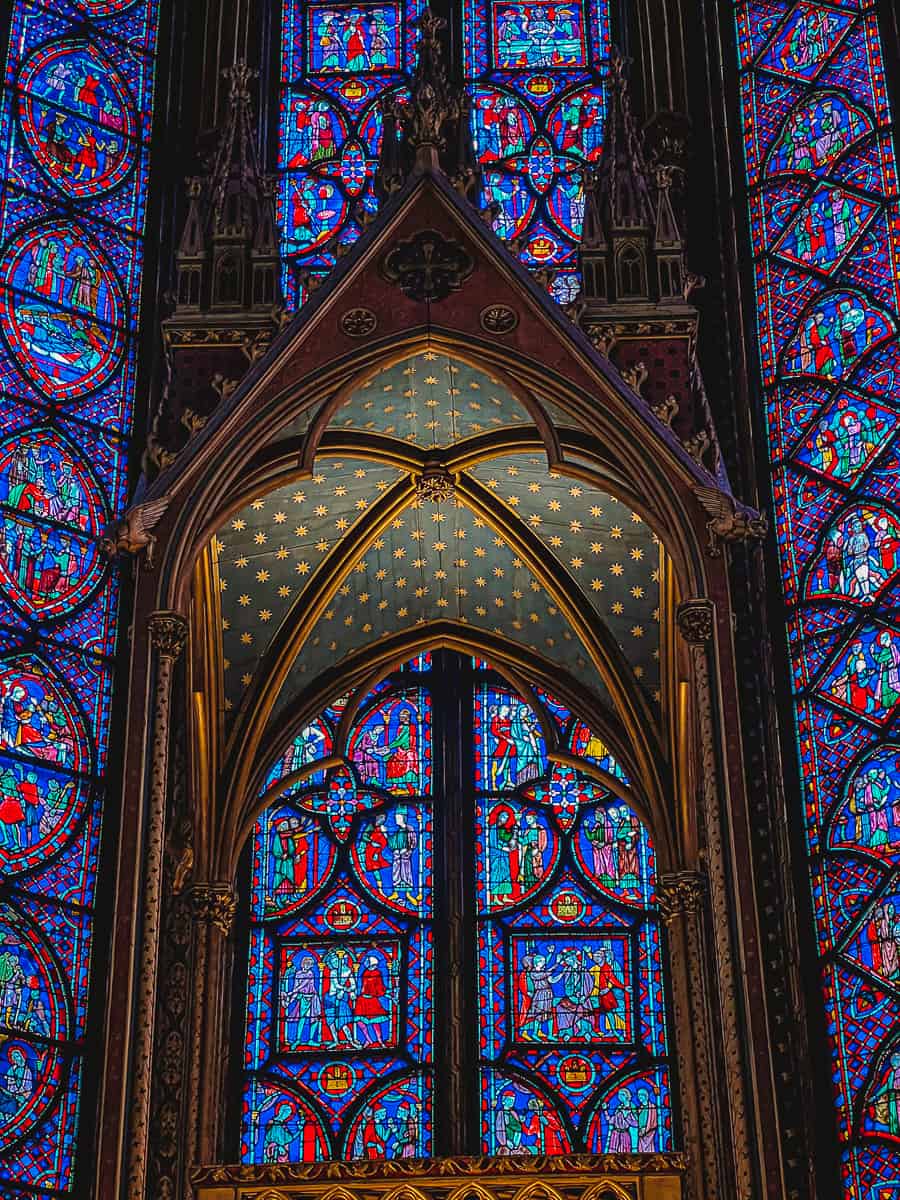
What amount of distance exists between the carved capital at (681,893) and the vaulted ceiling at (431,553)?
3.47 ft

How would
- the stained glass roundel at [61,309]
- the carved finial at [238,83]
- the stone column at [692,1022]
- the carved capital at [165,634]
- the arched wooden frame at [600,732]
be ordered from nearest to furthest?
the arched wooden frame at [600,732], the carved capital at [165,634], the stone column at [692,1022], the carved finial at [238,83], the stained glass roundel at [61,309]

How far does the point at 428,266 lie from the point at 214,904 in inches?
153

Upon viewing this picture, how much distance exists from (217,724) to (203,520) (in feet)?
6.14

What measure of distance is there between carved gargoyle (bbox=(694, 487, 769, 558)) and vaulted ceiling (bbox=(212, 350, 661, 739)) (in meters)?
1.20

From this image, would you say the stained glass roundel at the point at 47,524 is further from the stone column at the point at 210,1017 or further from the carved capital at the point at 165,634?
the carved capital at the point at 165,634

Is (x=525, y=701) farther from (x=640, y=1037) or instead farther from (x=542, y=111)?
(x=542, y=111)

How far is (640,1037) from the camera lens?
1520cm

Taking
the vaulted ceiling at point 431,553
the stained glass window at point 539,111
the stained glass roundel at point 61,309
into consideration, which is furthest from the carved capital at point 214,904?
the stained glass window at point 539,111

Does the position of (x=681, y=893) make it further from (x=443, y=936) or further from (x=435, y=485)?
(x=435, y=485)

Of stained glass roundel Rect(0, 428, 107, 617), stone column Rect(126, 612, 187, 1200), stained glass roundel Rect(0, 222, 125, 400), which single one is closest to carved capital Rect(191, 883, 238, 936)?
stone column Rect(126, 612, 187, 1200)

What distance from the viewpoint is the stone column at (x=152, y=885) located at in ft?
39.2

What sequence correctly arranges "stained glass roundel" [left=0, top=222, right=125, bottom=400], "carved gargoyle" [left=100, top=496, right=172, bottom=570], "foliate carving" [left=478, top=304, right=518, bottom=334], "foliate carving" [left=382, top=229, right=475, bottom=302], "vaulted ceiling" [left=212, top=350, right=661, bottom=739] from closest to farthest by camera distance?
"carved gargoyle" [left=100, top=496, right=172, bottom=570]
"foliate carving" [left=478, top=304, right=518, bottom=334]
"foliate carving" [left=382, top=229, right=475, bottom=302]
"vaulted ceiling" [left=212, top=350, right=661, bottom=739]
"stained glass roundel" [left=0, top=222, right=125, bottom=400]

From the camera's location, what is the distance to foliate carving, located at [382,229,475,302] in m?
14.1

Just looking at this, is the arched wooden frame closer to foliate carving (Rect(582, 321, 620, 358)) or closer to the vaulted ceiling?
the vaulted ceiling
